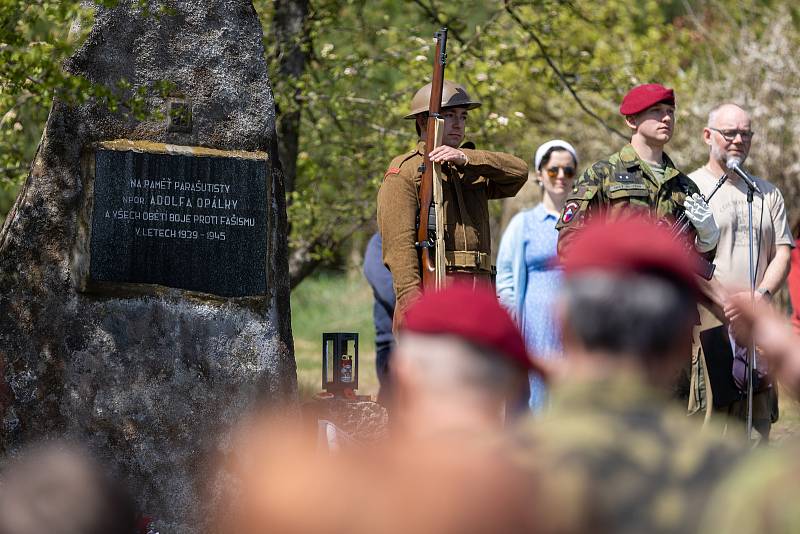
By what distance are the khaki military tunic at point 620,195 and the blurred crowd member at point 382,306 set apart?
98.5 inches

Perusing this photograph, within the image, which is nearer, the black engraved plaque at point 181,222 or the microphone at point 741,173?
the black engraved plaque at point 181,222

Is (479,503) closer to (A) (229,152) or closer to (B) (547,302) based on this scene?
(A) (229,152)

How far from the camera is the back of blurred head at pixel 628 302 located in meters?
2.40

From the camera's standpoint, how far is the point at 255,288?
629cm

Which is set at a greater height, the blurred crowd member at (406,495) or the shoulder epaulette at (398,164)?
the shoulder epaulette at (398,164)

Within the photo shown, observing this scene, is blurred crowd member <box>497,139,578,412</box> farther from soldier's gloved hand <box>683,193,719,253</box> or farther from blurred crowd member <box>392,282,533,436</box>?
blurred crowd member <box>392,282,533,436</box>

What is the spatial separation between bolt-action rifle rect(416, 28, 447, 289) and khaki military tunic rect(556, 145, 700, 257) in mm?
579

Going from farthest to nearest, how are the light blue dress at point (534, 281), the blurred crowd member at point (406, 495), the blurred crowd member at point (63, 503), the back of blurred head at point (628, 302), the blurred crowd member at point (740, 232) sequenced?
the light blue dress at point (534, 281), the blurred crowd member at point (740, 232), the back of blurred head at point (628, 302), the blurred crowd member at point (63, 503), the blurred crowd member at point (406, 495)

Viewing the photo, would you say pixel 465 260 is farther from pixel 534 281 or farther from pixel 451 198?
pixel 534 281

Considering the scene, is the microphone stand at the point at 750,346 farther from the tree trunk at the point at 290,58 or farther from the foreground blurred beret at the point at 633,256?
the tree trunk at the point at 290,58

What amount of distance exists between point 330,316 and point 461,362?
17885mm

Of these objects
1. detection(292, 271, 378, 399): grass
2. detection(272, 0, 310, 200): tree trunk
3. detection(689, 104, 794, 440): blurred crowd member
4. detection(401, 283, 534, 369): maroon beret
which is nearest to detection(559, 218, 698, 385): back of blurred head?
detection(401, 283, 534, 369): maroon beret

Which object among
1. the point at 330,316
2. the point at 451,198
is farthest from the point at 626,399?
the point at 330,316

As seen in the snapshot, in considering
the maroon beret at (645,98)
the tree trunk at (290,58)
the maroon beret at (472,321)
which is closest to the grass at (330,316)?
the tree trunk at (290,58)
